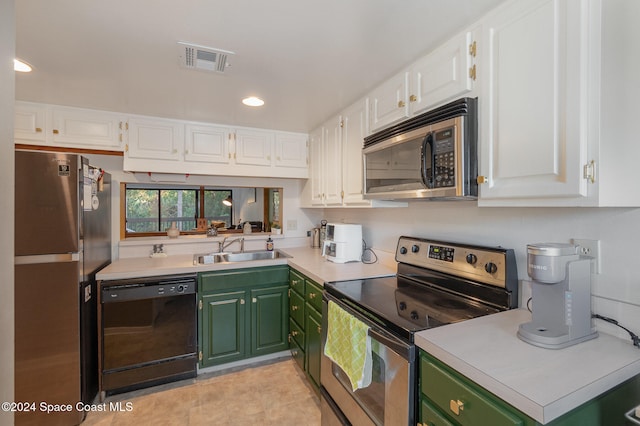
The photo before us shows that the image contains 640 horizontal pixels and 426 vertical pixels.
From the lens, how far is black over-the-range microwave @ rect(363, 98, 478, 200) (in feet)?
4.23

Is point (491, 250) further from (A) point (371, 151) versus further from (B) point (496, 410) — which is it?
(A) point (371, 151)

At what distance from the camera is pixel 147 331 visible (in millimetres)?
2254

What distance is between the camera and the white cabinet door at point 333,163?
2488mm

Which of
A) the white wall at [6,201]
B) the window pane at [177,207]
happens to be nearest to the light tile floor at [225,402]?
the white wall at [6,201]

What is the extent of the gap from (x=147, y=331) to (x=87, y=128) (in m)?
1.69

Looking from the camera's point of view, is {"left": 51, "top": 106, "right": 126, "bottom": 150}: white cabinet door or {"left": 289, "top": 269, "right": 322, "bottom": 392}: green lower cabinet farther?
{"left": 51, "top": 106, "right": 126, "bottom": 150}: white cabinet door

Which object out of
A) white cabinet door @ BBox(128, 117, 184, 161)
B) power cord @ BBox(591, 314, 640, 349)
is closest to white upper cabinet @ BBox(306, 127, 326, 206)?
white cabinet door @ BBox(128, 117, 184, 161)

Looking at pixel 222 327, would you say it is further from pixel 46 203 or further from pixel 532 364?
pixel 532 364

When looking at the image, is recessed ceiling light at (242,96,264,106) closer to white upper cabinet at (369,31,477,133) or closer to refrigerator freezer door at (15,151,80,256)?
white upper cabinet at (369,31,477,133)

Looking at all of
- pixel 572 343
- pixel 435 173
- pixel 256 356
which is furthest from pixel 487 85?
pixel 256 356

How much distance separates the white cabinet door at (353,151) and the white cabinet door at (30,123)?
91.3 inches

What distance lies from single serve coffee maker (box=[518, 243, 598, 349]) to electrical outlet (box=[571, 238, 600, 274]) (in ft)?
0.43

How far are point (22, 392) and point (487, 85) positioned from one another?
305 cm

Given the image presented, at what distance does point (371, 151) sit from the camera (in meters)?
1.94
